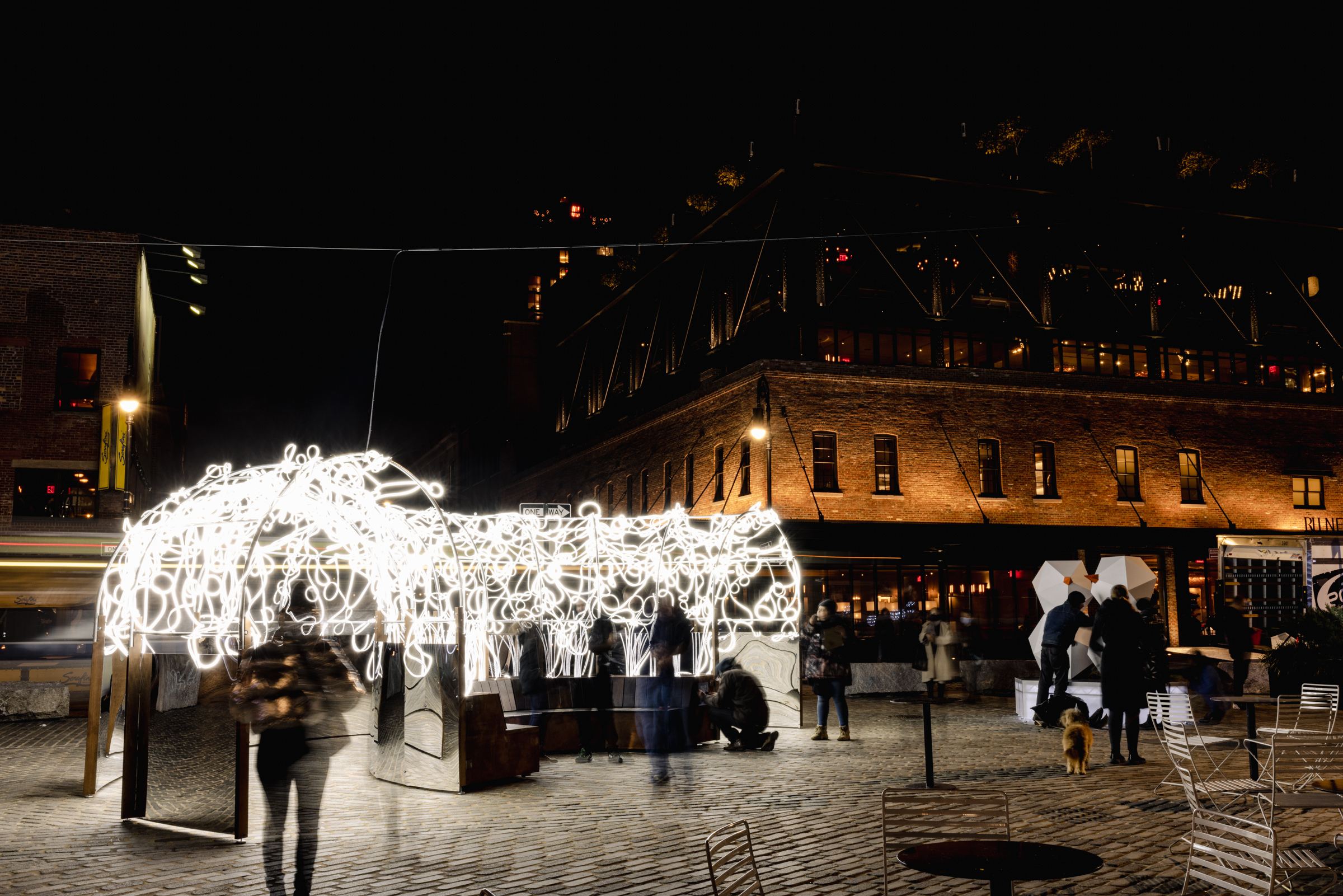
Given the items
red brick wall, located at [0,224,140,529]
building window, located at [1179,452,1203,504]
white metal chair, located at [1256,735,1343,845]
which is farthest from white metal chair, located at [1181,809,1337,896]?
building window, located at [1179,452,1203,504]

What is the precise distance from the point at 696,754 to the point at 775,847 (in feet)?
17.9

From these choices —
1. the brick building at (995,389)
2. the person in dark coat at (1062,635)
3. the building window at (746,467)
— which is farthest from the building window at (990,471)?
the person in dark coat at (1062,635)

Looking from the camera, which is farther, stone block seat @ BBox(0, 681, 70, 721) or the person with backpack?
stone block seat @ BBox(0, 681, 70, 721)

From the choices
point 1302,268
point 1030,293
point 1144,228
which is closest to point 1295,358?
point 1302,268

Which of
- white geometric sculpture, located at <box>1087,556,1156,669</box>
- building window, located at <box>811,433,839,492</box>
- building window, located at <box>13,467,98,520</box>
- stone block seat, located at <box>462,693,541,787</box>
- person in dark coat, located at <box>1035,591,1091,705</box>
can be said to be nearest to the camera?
stone block seat, located at <box>462,693,541,787</box>

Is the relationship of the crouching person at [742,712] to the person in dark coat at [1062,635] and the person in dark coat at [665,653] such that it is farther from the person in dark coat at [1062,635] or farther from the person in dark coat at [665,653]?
the person in dark coat at [1062,635]

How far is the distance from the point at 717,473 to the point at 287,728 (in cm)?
2675

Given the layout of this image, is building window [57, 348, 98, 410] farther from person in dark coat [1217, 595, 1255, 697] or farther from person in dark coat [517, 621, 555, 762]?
person in dark coat [1217, 595, 1255, 697]

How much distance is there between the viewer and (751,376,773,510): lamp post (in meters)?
28.9

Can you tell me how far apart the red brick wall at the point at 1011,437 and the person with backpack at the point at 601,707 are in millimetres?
15351

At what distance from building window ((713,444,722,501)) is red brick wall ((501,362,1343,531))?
267 millimetres

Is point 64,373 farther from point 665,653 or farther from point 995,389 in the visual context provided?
point 995,389

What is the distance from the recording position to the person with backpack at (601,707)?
13195 millimetres

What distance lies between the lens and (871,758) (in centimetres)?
1309
